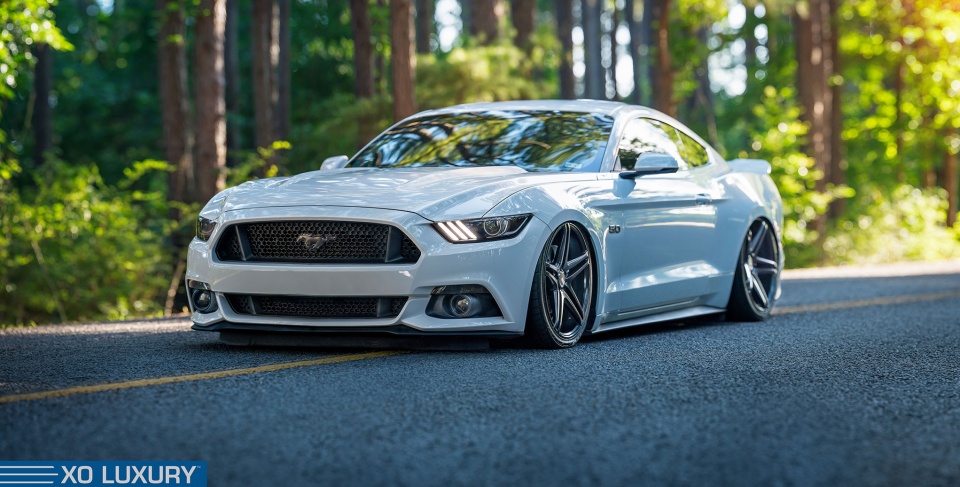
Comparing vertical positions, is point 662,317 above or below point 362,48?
below

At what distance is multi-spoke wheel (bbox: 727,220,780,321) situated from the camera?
9570 millimetres

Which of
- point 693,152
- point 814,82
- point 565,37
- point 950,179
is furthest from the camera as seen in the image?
point 565,37

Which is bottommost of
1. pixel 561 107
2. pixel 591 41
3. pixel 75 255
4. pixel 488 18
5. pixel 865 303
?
pixel 865 303

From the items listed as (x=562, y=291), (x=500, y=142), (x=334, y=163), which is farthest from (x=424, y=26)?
(x=562, y=291)

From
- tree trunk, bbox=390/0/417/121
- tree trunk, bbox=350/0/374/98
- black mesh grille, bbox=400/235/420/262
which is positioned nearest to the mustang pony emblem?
black mesh grille, bbox=400/235/420/262

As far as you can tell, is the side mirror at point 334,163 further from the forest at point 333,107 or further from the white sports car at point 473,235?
the forest at point 333,107

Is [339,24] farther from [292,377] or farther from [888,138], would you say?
[292,377]

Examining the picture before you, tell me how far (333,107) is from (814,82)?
986cm

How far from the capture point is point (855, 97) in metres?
40.2

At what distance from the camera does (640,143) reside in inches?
341

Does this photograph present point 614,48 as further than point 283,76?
Yes

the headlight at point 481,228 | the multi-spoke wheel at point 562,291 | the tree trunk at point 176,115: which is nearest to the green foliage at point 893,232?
the tree trunk at point 176,115

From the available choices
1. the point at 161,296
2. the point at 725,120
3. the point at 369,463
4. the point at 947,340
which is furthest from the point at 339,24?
the point at 369,463

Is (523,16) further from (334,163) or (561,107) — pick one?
(334,163)
